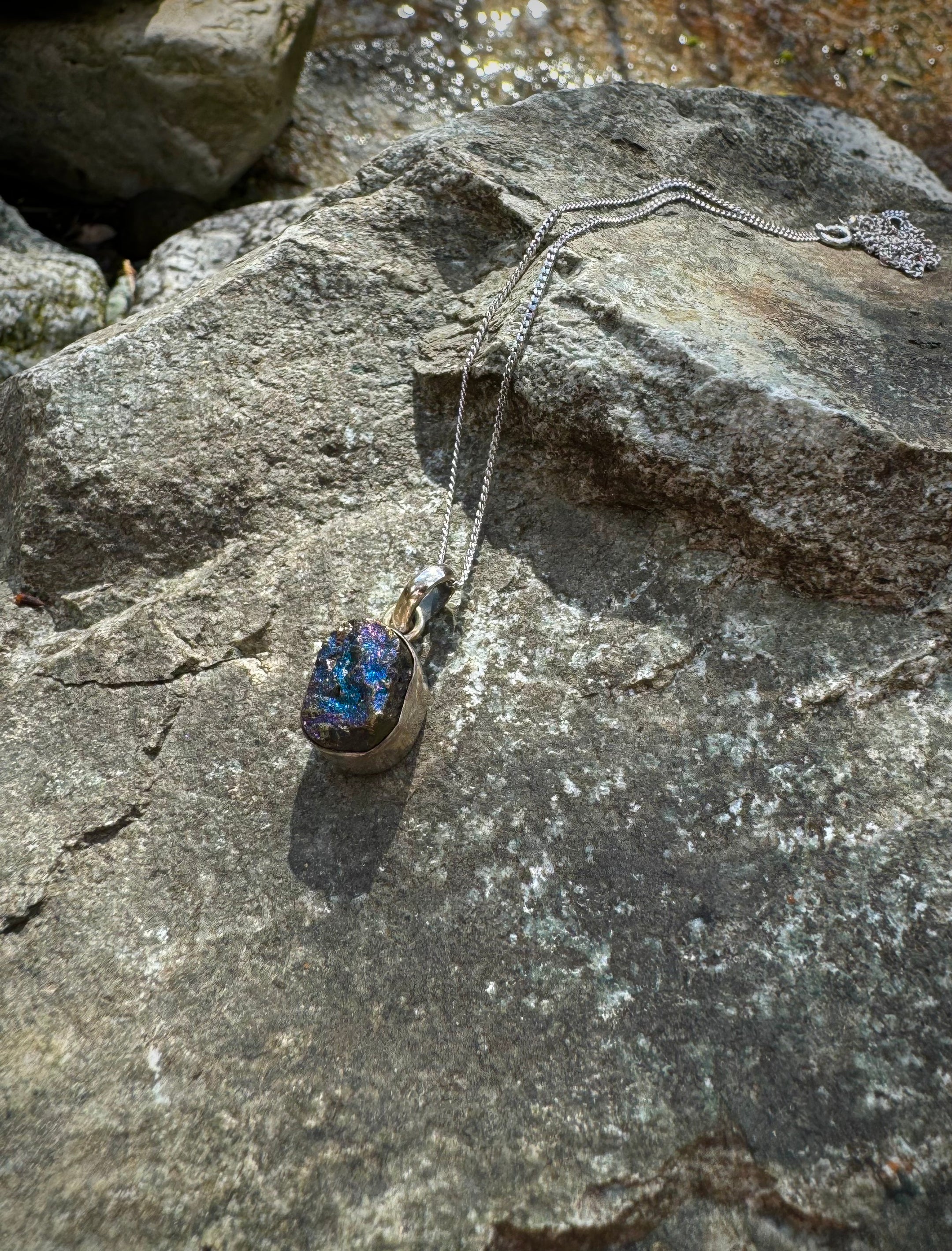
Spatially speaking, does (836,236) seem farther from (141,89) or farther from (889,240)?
(141,89)

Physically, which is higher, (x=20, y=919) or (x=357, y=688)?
(x=357, y=688)

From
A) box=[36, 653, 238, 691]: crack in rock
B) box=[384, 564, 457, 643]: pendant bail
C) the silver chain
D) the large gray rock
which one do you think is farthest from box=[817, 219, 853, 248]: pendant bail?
the large gray rock

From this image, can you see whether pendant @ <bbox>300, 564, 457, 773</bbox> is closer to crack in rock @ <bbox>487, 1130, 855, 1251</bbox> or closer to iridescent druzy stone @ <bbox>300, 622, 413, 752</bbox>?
iridescent druzy stone @ <bbox>300, 622, 413, 752</bbox>

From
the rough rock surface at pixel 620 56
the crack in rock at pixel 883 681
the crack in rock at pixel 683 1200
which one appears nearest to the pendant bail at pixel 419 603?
the crack in rock at pixel 883 681

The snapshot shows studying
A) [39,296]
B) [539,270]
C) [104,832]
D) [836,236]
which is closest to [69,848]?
[104,832]

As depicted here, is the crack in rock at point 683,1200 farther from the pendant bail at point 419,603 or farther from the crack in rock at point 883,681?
the pendant bail at point 419,603

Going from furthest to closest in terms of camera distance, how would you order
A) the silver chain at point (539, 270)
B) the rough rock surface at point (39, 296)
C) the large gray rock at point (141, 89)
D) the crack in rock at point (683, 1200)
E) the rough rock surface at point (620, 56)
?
the rough rock surface at point (620, 56) < the large gray rock at point (141, 89) < the rough rock surface at point (39, 296) < the silver chain at point (539, 270) < the crack in rock at point (683, 1200)
